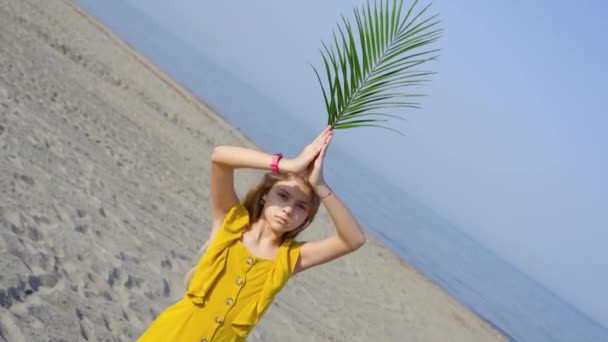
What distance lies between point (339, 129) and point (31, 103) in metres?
7.17

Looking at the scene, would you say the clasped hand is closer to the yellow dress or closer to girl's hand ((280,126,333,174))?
girl's hand ((280,126,333,174))

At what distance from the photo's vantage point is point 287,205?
248 centimetres

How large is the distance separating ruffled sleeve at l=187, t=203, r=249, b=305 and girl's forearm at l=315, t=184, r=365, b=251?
35 centimetres

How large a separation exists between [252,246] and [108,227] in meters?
4.06

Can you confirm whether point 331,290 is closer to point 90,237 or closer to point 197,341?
point 90,237

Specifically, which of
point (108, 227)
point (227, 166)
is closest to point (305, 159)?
point (227, 166)

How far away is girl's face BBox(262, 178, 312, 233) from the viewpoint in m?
2.47

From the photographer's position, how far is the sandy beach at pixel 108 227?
451 cm

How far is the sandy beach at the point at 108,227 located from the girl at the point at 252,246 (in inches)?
73.7

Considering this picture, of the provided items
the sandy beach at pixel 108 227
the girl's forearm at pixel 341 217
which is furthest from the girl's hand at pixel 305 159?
the sandy beach at pixel 108 227

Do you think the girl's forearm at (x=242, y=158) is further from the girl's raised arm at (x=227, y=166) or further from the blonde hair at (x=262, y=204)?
the blonde hair at (x=262, y=204)

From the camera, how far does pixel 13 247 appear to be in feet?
14.9

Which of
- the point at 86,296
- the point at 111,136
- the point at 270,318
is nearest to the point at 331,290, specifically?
the point at 270,318

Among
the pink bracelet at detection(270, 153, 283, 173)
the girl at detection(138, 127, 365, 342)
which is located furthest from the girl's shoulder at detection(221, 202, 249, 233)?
the pink bracelet at detection(270, 153, 283, 173)
